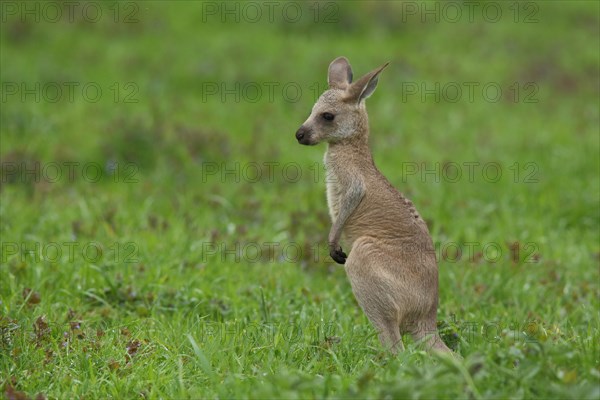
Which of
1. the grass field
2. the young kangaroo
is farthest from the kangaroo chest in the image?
the grass field

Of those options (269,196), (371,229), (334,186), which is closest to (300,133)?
(334,186)

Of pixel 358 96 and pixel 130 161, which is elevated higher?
pixel 358 96

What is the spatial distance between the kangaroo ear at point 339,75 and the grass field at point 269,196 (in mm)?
1663

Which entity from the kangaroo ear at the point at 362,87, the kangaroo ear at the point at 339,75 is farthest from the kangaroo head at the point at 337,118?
the kangaroo ear at the point at 339,75

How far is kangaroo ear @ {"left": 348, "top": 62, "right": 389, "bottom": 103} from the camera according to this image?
19.7 ft

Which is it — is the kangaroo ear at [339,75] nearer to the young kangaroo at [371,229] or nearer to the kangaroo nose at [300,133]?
the young kangaroo at [371,229]

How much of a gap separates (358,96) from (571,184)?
4.81m

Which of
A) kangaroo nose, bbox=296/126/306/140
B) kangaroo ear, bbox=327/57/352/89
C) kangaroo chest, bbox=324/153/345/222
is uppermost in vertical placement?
kangaroo ear, bbox=327/57/352/89

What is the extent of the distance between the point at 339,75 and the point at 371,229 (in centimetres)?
134

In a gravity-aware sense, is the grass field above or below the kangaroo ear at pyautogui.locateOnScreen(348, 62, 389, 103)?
below

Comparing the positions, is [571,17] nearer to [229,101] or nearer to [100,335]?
[229,101]

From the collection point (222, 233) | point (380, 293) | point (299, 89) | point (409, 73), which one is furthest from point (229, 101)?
point (380, 293)

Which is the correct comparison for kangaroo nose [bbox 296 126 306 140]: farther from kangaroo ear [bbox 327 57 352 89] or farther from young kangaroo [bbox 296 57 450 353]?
kangaroo ear [bbox 327 57 352 89]

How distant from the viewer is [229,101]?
12.3 m
